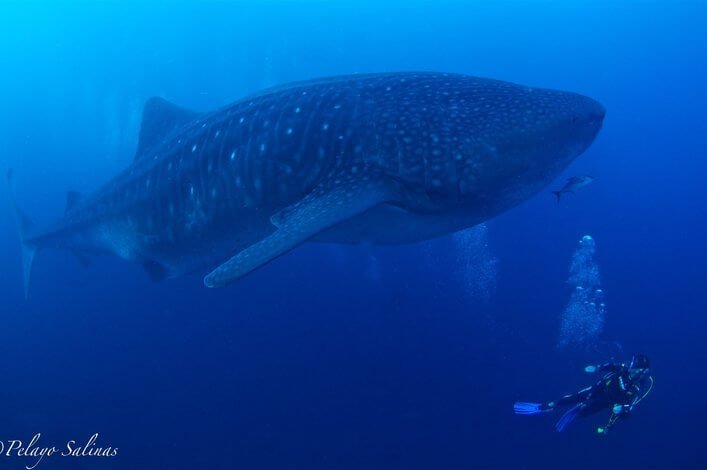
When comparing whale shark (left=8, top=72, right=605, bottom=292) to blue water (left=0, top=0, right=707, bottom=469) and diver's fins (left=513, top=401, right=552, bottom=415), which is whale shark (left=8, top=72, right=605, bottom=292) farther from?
diver's fins (left=513, top=401, right=552, bottom=415)

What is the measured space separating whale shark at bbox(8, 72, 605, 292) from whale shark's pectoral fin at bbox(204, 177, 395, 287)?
1 centimetres

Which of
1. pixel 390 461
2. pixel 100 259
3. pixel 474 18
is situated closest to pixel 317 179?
pixel 390 461

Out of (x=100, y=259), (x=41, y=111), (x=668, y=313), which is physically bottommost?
(x=668, y=313)

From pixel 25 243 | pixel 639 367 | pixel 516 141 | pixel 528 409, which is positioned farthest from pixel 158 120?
pixel 639 367

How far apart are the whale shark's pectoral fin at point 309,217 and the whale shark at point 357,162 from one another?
0.01 m

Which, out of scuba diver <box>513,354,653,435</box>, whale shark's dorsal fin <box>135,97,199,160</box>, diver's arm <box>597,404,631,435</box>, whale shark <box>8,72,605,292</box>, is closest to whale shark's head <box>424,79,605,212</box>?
whale shark <box>8,72,605,292</box>

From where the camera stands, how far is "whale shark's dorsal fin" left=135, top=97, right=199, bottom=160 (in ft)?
19.8

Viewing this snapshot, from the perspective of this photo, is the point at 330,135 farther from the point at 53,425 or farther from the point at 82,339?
the point at 82,339

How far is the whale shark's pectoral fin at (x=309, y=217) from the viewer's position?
10.2 ft

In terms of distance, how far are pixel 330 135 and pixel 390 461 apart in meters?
8.85

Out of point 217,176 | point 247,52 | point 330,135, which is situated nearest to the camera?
point 330,135

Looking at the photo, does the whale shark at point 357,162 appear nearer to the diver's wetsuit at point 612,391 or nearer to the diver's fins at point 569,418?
the diver's wetsuit at point 612,391

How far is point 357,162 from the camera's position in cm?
367

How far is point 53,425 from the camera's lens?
10891 millimetres
